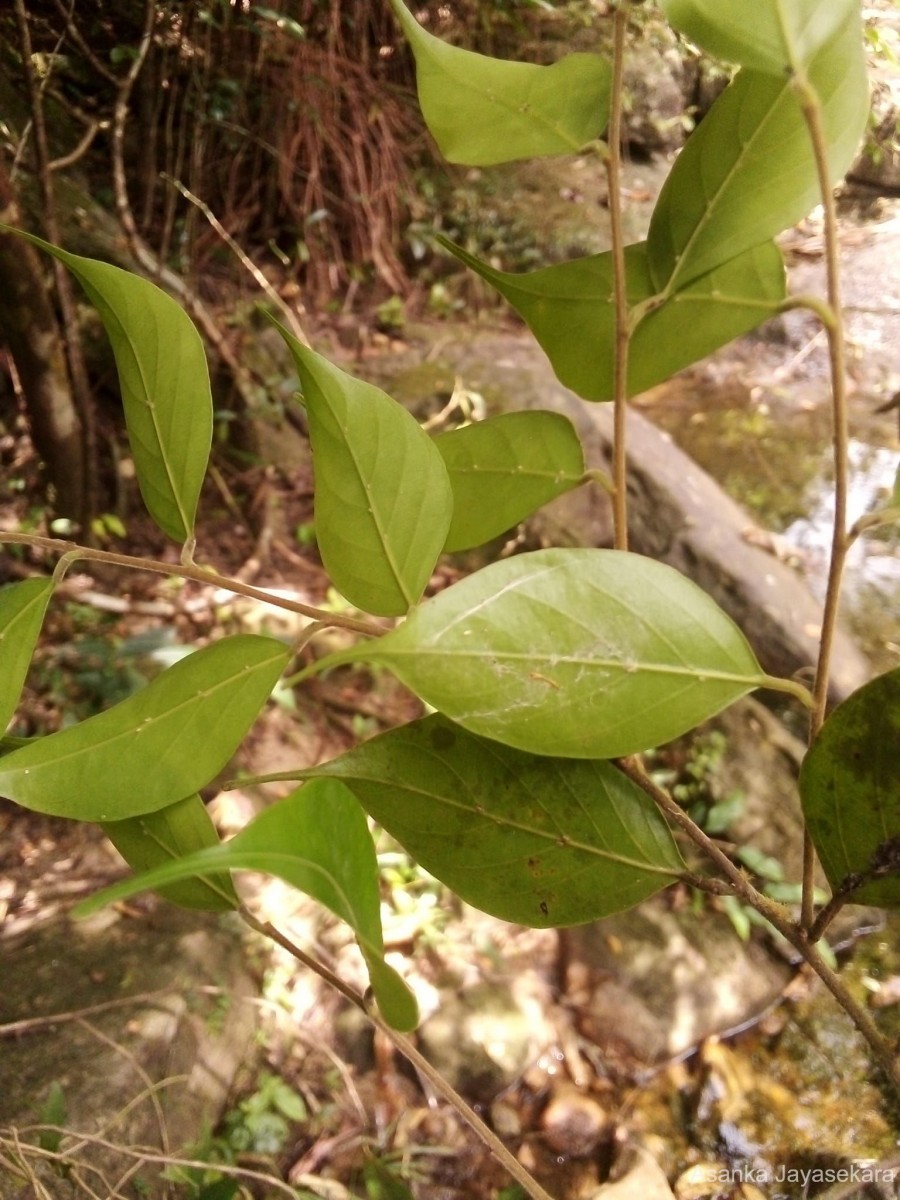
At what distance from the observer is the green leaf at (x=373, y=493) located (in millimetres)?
358

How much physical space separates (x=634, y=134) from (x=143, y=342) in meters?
3.50

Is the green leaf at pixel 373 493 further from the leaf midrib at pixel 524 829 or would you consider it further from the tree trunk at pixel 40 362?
the tree trunk at pixel 40 362

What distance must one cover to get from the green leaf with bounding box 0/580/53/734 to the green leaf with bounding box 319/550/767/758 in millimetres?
234

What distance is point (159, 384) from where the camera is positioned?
417mm

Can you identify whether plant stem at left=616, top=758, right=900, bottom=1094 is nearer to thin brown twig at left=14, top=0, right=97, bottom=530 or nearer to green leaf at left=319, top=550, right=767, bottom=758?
green leaf at left=319, top=550, right=767, bottom=758

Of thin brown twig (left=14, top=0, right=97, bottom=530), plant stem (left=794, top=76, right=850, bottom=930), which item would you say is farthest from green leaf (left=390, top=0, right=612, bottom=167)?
thin brown twig (left=14, top=0, right=97, bottom=530)

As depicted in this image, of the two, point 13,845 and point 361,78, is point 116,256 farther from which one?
point 13,845

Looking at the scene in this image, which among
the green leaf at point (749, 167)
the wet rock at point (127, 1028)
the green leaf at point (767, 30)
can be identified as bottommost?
the wet rock at point (127, 1028)

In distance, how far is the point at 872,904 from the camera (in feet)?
1.19

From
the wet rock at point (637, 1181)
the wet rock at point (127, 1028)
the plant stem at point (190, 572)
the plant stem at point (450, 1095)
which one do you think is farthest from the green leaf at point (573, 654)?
the wet rock at point (637, 1181)

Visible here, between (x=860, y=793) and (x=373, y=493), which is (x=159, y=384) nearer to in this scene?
(x=373, y=493)

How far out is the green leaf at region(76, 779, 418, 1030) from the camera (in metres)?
0.23

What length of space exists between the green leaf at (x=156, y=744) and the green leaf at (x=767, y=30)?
1.19 ft

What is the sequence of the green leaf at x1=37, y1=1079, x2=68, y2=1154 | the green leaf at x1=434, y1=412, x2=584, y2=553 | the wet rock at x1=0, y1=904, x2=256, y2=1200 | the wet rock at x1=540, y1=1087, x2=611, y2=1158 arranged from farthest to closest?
the wet rock at x1=540, y1=1087, x2=611, y2=1158
the wet rock at x1=0, y1=904, x2=256, y2=1200
the green leaf at x1=37, y1=1079, x2=68, y2=1154
the green leaf at x1=434, y1=412, x2=584, y2=553
